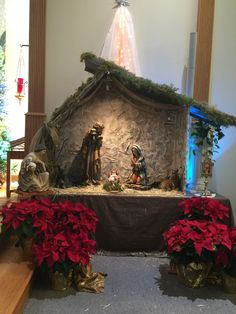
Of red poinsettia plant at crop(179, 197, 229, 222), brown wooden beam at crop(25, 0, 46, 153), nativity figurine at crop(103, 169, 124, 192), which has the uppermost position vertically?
brown wooden beam at crop(25, 0, 46, 153)

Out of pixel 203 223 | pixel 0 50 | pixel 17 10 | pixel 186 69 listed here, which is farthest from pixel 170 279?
pixel 17 10

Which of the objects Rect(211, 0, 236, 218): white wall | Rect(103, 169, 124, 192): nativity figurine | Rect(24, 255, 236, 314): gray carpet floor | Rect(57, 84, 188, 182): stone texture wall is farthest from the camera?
Rect(211, 0, 236, 218): white wall

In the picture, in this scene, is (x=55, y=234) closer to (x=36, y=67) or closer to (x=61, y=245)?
(x=61, y=245)

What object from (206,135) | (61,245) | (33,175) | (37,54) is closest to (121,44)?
(37,54)

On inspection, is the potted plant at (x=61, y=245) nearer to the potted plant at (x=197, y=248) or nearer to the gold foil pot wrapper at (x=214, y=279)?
the potted plant at (x=197, y=248)

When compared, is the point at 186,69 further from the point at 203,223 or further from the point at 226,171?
the point at 203,223

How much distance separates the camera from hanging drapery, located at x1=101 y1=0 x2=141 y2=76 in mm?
3619

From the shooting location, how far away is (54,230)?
2.28 m

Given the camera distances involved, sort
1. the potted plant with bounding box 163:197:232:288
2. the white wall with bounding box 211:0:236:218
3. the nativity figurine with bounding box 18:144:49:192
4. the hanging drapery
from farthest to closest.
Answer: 1. the white wall with bounding box 211:0:236:218
2. the hanging drapery
3. the nativity figurine with bounding box 18:144:49:192
4. the potted plant with bounding box 163:197:232:288

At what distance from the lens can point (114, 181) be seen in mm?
3082

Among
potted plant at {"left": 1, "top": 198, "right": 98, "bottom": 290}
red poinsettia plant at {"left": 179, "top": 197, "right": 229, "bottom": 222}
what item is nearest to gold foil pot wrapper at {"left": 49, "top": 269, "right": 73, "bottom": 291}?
potted plant at {"left": 1, "top": 198, "right": 98, "bottom": 290}

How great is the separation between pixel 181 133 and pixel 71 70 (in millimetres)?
1626

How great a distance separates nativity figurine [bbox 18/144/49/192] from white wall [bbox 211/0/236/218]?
6.88 feet

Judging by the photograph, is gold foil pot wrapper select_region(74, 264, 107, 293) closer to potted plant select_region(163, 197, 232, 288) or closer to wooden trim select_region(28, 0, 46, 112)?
potted plant select_region(163, 197, 232, 288)
